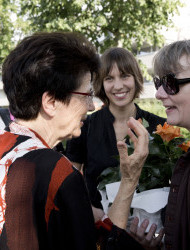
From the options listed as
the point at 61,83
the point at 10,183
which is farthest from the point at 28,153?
the point at 61,83

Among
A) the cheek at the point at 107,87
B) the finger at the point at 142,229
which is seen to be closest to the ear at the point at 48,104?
the finger at the point at 142,229

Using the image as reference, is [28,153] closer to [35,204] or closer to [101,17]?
[35,204]

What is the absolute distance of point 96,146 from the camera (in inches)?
125

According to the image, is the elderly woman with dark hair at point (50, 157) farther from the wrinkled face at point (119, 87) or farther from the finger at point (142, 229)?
the wrinkled face at point (119, 87)

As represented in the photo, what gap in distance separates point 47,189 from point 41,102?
496 millimetres

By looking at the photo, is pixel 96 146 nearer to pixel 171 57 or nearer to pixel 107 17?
pixel 171 57

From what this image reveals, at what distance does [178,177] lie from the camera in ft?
6.08

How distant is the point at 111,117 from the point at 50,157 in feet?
6.77

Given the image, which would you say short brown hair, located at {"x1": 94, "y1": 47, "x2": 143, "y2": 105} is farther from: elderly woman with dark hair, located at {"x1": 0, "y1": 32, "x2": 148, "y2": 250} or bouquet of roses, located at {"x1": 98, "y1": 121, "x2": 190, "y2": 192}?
elderly woman with dark hair, located at {"x1": 0, "y1": 32, "x2": 148, "y2": 250}

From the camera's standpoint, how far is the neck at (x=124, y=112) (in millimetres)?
3367

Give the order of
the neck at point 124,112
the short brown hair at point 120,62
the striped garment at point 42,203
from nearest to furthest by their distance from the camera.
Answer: the striped garment at point 42,203, the short brown hair at point 120,62, the neck at point 124,112

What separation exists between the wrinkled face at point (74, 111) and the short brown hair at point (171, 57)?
565mm

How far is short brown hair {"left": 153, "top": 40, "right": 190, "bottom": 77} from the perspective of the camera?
1996 millimetres

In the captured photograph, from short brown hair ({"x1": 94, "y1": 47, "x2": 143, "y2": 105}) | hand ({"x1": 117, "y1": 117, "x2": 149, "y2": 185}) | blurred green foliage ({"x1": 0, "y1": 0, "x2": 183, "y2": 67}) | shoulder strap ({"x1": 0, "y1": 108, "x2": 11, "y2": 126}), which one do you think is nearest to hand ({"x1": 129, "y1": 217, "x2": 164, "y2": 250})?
hand ({"x1": 117, "y1": 117, "x2": 149, "y2": 185})
